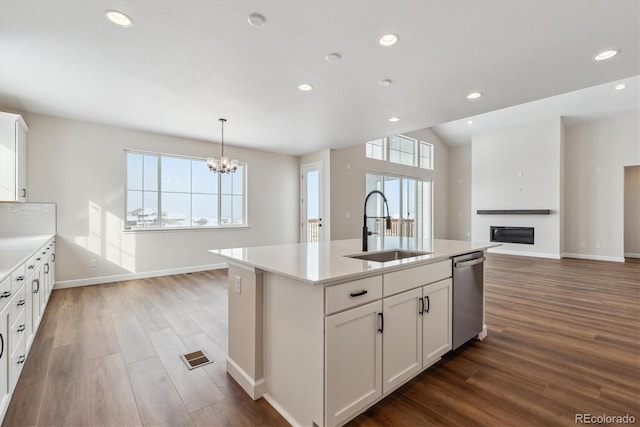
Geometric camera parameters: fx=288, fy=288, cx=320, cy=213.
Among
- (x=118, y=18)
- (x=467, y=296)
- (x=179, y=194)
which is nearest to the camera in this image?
(x=118, y=18)

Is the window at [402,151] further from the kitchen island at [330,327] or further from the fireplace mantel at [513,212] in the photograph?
the kitchen island at [330,327]

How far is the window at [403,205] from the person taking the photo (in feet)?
24.8

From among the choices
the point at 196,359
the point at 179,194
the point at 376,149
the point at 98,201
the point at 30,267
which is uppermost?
the point at 376,149

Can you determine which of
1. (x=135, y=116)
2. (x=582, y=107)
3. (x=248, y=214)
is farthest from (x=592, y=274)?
(x=135, y=116)

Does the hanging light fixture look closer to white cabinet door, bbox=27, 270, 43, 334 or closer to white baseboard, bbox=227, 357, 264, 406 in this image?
white cabinet door, bbox=27, 270, 43, 334

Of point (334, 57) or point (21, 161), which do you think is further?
point (21, 161)

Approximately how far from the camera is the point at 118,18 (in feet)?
6.91

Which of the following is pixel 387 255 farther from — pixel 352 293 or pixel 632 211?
pixel 632 211

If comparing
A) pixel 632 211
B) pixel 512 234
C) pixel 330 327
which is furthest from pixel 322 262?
pixel 632 211

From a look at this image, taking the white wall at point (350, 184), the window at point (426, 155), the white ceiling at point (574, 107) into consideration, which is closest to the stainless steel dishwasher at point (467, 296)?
the white wall at point (350, 184)

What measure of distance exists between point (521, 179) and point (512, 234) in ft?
4.95

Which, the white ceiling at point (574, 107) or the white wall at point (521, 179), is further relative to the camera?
the white wall at point (521, 179)

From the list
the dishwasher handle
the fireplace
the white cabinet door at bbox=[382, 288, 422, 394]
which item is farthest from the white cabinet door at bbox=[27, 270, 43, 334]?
the fireplace

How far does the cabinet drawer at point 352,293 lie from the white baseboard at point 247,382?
33.7 inches
